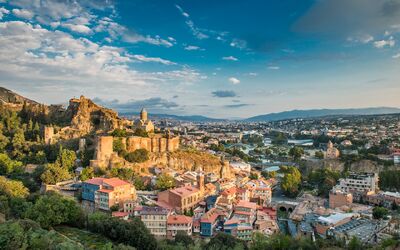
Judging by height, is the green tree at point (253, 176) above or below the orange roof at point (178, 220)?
below

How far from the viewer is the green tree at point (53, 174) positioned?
78.5 feet

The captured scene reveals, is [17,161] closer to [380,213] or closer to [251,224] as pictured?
[251,224]

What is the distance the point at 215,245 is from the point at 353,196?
19840mm

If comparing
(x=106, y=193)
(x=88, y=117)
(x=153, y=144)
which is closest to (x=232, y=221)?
(x=106, y=193)

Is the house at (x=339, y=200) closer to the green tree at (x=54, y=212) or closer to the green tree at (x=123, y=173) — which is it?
the green tree at (x=123, y=173)

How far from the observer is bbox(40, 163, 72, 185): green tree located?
2392cm

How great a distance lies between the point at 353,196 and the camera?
31250 millimetres

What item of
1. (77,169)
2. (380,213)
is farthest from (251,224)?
(77,169)

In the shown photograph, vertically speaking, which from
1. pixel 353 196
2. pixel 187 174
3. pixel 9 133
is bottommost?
pixel 353 196

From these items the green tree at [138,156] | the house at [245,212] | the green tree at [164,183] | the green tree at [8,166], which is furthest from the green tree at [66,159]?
the house at [245,212]

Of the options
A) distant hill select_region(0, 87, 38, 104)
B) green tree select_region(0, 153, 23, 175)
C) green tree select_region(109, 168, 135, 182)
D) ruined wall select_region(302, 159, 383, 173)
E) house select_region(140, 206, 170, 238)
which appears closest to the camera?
house select_region(140, 206, 170, 238)

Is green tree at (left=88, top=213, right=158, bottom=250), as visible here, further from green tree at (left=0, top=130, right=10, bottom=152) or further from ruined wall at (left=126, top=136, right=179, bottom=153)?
green tree at (left=0, top=130, right=10, bottom=152)

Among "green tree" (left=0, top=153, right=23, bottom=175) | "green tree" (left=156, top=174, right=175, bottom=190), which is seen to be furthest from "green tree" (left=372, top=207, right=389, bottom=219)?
"green tree" (left=0, top=153, right=23, bottom=175)

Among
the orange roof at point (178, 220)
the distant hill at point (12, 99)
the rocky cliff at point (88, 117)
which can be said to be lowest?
the orange roof at point (178, 220)
